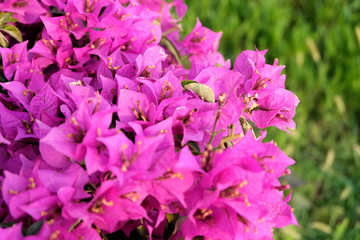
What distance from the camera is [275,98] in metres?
0.98

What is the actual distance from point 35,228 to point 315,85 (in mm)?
2024

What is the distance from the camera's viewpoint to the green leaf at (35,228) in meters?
0.74

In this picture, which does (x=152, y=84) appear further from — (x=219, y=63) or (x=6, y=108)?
(x=219, y=63)

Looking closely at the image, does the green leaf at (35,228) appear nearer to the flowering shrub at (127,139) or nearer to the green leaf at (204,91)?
the flowering shrub at (127,139)

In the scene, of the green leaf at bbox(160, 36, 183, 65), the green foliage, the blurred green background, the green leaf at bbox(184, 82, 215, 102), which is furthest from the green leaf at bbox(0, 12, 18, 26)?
the blurred green background

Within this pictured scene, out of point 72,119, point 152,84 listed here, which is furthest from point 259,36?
point 72,119

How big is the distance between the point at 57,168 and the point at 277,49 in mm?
1942

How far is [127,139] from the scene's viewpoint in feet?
2.51

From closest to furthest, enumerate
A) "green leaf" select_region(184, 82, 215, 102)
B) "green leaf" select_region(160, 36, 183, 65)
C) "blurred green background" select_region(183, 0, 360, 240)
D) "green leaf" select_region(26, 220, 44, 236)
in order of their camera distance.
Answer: "green leaf" select_region(26, 220, 44, 236)
"green leaf" select_region(184, 82, 215, 102)
"green leaf" select_region(160, 36, 183, 65)
"blurred green background" select_region(183, 0, 360, 240)

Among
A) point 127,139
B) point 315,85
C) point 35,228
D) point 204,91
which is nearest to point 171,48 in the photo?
point 204,91

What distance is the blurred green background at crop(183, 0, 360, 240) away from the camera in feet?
6.93

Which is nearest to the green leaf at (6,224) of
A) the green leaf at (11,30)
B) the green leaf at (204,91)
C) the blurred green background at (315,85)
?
the green leaf at (204,91)

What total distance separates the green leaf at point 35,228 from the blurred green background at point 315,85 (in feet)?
4.32

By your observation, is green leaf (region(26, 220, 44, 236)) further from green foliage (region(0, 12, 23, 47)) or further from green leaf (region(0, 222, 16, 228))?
green foliage (region(0, 12, 23, 47))
